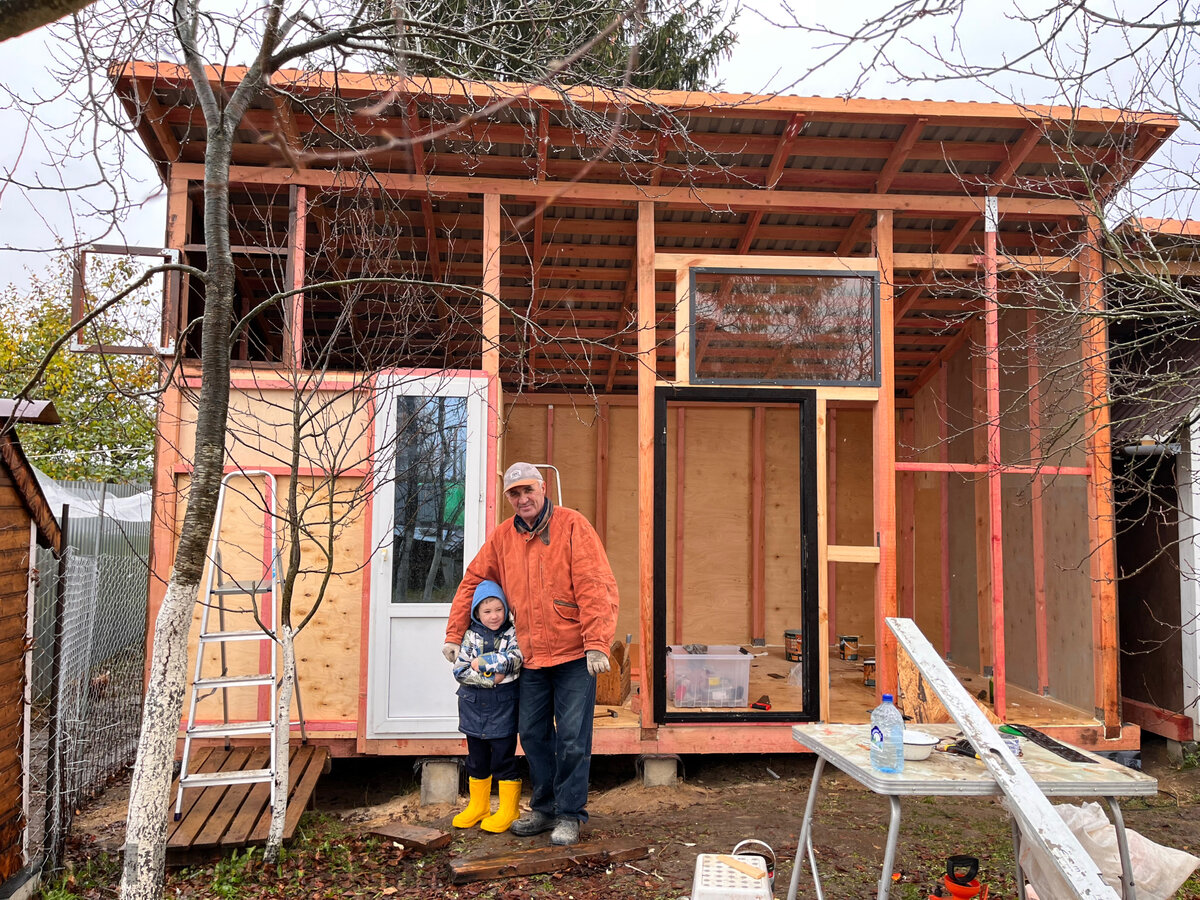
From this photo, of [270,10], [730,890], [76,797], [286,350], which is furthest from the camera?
[286,350]

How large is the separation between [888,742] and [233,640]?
4.14 m

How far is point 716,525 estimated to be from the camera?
10359 millimetres

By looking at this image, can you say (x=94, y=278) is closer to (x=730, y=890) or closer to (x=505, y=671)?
(x=505, y=671)

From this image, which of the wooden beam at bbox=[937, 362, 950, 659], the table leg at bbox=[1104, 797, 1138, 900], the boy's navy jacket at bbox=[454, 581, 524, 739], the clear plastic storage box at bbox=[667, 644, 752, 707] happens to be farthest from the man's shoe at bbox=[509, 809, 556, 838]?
the wooden beam at bbox=[937, 362, 950, 659]

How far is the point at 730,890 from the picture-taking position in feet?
10.3

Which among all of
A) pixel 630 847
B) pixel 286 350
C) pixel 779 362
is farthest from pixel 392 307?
pixel 630 847

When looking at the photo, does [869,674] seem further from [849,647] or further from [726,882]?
[726,882]

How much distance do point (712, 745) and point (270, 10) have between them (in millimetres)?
5025

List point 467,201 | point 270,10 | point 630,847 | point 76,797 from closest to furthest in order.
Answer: point 270,10 < point 630,847 < point 76,797 < point 467,201

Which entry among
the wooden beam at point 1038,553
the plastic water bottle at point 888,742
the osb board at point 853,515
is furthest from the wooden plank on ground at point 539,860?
the osb board at point 853,515

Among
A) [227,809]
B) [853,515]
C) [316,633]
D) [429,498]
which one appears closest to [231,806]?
[227,809]

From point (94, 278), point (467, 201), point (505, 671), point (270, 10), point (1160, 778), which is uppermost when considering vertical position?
point (94, 278)

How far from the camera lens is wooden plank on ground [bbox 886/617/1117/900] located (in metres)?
2.64

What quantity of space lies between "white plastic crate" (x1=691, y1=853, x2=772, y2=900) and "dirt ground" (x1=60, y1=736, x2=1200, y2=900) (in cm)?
82
